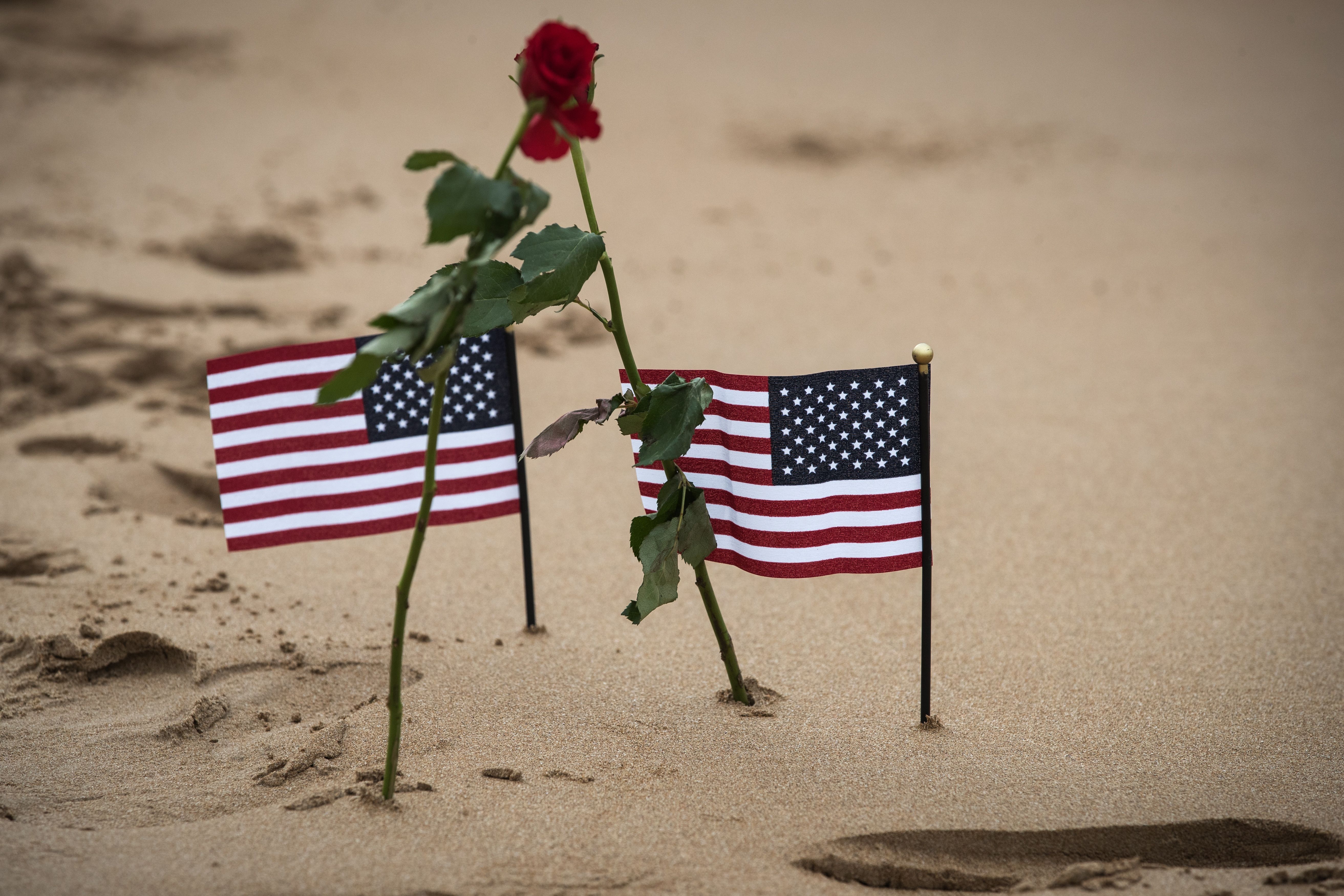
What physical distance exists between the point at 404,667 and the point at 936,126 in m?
7.40

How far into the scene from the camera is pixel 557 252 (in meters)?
2.47

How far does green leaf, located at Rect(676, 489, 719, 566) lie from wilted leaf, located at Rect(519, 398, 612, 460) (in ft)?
1.03

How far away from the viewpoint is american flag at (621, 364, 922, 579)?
2697 mm

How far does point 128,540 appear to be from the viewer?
400cm

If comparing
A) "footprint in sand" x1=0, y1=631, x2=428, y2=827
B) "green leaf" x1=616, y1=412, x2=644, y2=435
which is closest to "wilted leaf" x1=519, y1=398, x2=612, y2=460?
"green leaf" x1=616, y1=412, x2=644, y2=435

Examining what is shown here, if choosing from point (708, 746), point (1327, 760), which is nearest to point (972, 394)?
point (1327, 760)

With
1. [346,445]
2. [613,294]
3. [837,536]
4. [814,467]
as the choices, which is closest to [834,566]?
[837,536]

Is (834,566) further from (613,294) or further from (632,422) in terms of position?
(613,294)

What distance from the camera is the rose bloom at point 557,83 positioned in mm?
2150

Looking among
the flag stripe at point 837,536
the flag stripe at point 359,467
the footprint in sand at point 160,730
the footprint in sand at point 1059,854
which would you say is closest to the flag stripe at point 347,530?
the flag stripe at point 359,467

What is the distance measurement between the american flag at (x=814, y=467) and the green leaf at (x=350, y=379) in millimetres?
741

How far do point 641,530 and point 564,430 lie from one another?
31cm

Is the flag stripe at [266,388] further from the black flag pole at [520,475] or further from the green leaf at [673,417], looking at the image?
the green leaf at [673,417]

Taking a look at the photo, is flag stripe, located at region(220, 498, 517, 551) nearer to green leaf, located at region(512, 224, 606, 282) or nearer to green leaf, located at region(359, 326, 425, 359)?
green leaf, located at region(512, 224, 606, 282)
